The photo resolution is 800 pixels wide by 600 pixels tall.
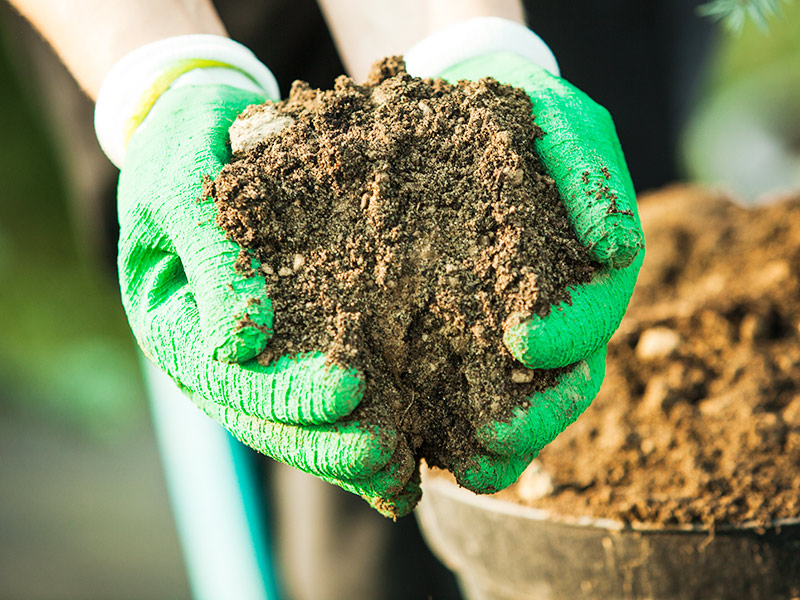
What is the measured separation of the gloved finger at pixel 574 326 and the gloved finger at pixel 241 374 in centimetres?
18

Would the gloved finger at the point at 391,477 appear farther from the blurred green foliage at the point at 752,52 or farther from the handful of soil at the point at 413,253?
the blurred green foliage at the point at 752,52

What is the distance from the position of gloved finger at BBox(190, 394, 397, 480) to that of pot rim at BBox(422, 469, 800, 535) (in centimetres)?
19

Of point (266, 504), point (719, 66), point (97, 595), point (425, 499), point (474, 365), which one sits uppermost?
point (474, 365)

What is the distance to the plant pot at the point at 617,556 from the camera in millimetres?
822

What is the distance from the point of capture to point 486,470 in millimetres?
708

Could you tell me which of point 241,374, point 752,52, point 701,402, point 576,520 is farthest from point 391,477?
point 752,52

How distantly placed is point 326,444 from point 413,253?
231 mm

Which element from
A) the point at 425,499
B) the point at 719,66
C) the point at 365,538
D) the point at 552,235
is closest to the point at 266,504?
the point at 365,538

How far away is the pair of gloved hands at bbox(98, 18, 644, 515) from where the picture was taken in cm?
64

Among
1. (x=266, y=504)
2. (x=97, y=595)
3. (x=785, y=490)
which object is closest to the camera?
(x=785, y=490)

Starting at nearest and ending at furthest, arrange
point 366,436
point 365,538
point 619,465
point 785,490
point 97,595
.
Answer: point 366,436 < point 785,490 < point 619,465 < point 365,538 < point 97,595

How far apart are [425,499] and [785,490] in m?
0.57

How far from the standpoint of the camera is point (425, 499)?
1.14 m

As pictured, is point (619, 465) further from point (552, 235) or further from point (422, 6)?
point (422, 6)
